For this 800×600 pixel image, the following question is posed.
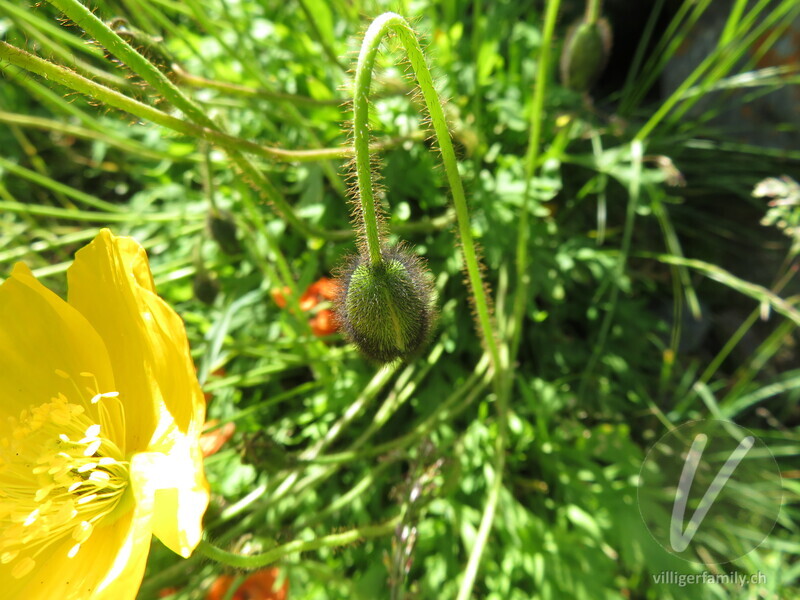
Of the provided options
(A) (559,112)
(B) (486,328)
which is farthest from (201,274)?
(A) (559,112)

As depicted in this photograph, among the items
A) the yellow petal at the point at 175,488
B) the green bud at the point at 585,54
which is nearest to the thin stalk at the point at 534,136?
the green bud at the point at 585,54

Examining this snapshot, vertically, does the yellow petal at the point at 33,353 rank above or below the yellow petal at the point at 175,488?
above

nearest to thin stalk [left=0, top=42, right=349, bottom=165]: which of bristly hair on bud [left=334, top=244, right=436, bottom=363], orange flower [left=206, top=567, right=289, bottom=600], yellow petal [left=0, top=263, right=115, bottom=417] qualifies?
bristly hair on bud [left=334, top=244, right=436, bottom=363]

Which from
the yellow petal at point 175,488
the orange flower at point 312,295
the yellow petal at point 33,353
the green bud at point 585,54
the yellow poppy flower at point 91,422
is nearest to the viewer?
the yellow petal at point 175,488

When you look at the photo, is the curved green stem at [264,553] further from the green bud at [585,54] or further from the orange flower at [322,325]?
the green bud at [585,54]

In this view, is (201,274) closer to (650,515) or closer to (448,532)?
(448,532)

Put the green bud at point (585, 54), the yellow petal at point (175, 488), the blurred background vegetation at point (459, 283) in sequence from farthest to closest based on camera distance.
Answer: the green bud at point (585, 54)
the blurred background vegetation at point (459, 283)
the yellow petal at point (175, 488)

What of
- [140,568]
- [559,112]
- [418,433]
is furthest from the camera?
[559,112]

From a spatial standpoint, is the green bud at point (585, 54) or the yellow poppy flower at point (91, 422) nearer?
the yellow poppy flower at point (91, 422)

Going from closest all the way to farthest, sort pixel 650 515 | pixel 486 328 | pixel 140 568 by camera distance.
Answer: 1. pixel 140 568
2. pixel 486 328
3. pixel 650 515
